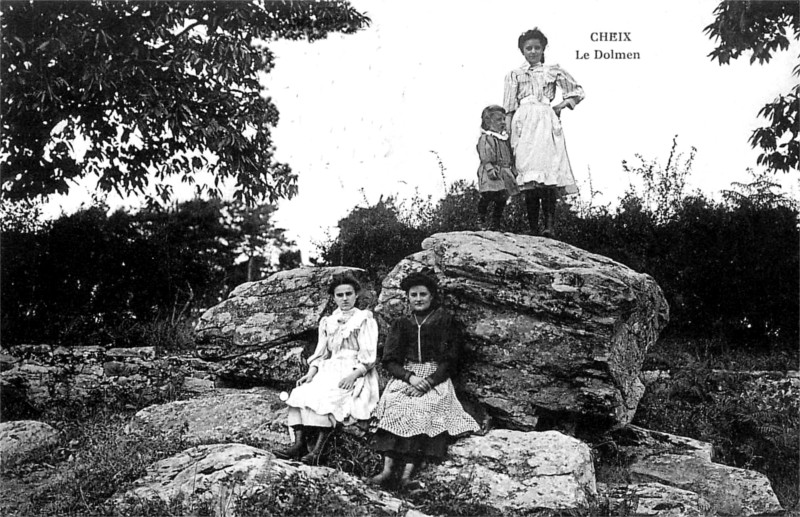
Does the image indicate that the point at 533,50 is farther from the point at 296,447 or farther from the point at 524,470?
the point at 296,447

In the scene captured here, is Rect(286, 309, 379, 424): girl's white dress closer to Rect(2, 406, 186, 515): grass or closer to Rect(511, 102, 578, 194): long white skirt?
Rect(2, 406, 186, 515): grass

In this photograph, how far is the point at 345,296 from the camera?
5570mm

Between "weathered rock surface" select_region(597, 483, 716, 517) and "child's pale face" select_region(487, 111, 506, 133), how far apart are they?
324 centimetres

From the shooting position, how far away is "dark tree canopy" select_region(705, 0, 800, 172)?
7824 millimetres

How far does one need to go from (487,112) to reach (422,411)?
3015 millimetres

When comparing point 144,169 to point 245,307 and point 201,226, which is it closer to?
point 201,226

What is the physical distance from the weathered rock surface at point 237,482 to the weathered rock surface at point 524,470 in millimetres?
539

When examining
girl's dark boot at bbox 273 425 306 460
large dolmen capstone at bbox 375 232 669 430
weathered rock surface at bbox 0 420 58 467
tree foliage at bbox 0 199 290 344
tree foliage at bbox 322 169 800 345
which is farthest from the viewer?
tree foliage at bbox 0 199 290 344

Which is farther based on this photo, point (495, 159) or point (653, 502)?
point (495, 159)

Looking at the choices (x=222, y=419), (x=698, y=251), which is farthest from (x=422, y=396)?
(x=698, y=251)

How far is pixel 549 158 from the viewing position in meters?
6.52

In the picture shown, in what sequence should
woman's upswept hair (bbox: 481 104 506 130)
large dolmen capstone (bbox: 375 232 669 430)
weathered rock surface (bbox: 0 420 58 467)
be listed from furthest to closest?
woman's upswept hair (bbox: 481 104 506 130), weathered rock surface (bbox: 0 420 58 467), large dolmen capstone (bbox: 375 232 669 430)

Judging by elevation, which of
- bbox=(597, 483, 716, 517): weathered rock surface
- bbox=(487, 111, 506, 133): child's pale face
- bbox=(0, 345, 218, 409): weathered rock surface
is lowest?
bbox=(597, 483, 716, 517): weathered rock surface

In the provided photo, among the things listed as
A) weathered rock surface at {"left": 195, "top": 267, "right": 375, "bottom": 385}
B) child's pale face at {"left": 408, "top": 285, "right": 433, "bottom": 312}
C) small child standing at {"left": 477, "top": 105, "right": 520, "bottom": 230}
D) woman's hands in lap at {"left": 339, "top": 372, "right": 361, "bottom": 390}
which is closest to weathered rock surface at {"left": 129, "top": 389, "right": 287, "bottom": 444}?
weathered rock surface at {"left": 195, "top": 267, "right": 375, "bottom": 385}
